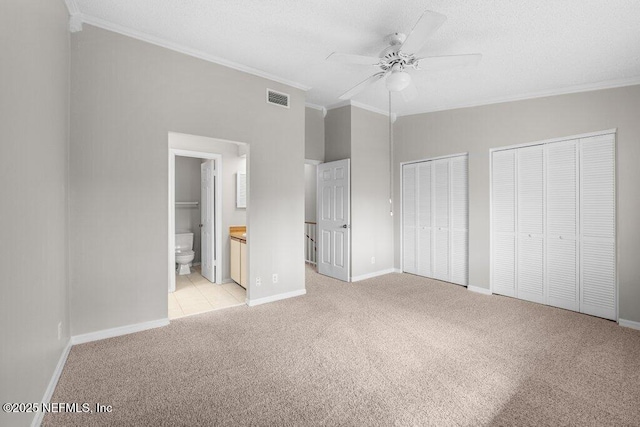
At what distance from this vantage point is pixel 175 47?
3061mm

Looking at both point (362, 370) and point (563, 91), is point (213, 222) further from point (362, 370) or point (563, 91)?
point (563, 91)

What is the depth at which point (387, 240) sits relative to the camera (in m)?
5.46

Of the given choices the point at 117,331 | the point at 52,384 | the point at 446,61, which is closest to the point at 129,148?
the point at 117,331

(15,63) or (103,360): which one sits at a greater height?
(15,63)

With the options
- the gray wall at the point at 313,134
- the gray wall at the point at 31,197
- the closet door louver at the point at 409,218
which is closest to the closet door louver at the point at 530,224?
the closet door louver at the point at 409,218

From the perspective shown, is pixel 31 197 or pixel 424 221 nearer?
pixel 31 197

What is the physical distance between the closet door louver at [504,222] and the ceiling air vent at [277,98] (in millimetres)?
3070

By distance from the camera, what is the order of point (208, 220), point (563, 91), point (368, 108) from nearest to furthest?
point (563, 91), point (208, 220), point (368, 108)

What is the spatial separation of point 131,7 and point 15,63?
1.42 meters

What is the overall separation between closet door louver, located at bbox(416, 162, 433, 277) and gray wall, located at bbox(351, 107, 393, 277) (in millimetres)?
532

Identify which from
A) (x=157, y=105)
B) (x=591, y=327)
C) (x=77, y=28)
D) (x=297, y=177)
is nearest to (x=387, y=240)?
(x=297, y=177)

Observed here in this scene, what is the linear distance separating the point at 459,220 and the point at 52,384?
4957mm

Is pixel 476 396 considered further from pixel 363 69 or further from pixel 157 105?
pixel 157 105

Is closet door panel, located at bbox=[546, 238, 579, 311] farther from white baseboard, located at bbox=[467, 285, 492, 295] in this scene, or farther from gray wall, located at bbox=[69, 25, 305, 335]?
gray wall, located at bbox=[69, 25, 305, 335]
